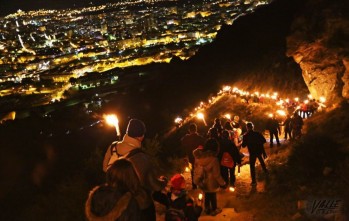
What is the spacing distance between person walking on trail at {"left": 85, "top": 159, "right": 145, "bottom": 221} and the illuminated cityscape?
72.3 meters

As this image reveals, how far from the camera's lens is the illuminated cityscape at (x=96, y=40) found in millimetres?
90000

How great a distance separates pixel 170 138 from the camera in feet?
76.7

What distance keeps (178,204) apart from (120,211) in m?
1.46

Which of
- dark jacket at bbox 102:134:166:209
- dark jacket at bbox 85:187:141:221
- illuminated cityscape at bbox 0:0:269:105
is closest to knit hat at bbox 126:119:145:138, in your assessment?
dark jacket at bbox 102:134:166:209

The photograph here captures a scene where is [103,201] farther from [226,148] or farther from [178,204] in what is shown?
[226,148]

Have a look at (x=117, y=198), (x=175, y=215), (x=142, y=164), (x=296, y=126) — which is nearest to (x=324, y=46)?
(x=296, y=126)

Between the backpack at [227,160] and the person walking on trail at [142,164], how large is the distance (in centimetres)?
352

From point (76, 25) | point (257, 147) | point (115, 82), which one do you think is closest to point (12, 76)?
point (115, 82)

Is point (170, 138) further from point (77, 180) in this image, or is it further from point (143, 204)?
point (143, 204)

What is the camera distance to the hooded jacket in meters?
6.46

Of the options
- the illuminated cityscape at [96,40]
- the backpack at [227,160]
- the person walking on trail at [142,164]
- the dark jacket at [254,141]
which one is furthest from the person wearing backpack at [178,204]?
the illuminated cityscape at [96,40]

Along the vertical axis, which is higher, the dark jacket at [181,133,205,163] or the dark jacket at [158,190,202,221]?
the dark jacket at [181,133,205,163]

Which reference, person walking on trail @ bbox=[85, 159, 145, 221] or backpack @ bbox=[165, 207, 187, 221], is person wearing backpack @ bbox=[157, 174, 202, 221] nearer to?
backpack @ bbox=[165, 207, 187, 221]

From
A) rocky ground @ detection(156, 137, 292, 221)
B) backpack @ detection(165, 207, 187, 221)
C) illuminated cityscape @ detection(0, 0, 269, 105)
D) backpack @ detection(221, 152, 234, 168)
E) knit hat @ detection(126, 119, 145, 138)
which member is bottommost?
rocky ground @ detection(156, 137, 292, 221)
